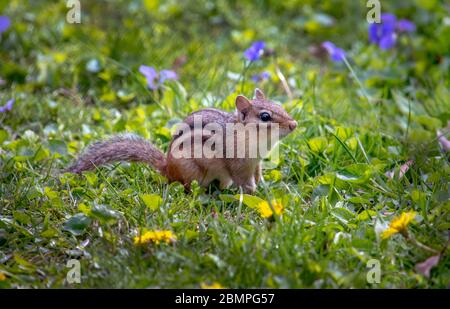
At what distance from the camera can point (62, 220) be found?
128 inches

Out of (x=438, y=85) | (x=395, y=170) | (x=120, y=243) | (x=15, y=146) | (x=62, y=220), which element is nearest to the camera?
(x=120, y=243)

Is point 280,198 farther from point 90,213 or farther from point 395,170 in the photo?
point 90,213

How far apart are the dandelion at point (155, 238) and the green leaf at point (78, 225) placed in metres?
0.33

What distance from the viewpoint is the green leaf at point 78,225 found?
311 centimetres

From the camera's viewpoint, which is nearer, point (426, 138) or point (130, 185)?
point (130, 185)

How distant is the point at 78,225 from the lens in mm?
3115

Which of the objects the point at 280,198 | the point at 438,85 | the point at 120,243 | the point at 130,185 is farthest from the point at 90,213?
the point at 438,85

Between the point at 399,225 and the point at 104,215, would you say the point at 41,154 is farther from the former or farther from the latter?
the point at 399,225

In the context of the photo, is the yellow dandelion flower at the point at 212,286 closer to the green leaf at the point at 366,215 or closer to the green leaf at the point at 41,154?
the green leaf at the point at 366,215

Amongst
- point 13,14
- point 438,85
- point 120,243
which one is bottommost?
point 120,243

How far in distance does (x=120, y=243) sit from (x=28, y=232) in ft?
1.49

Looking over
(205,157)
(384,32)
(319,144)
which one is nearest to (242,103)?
(205,157)

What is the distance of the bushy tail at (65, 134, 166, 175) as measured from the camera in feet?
12.2

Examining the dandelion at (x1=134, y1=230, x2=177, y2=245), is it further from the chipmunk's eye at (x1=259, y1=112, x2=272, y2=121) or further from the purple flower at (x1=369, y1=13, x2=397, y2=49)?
the purple flower at (x1=369, y1=13, x2=397, y2=49)
